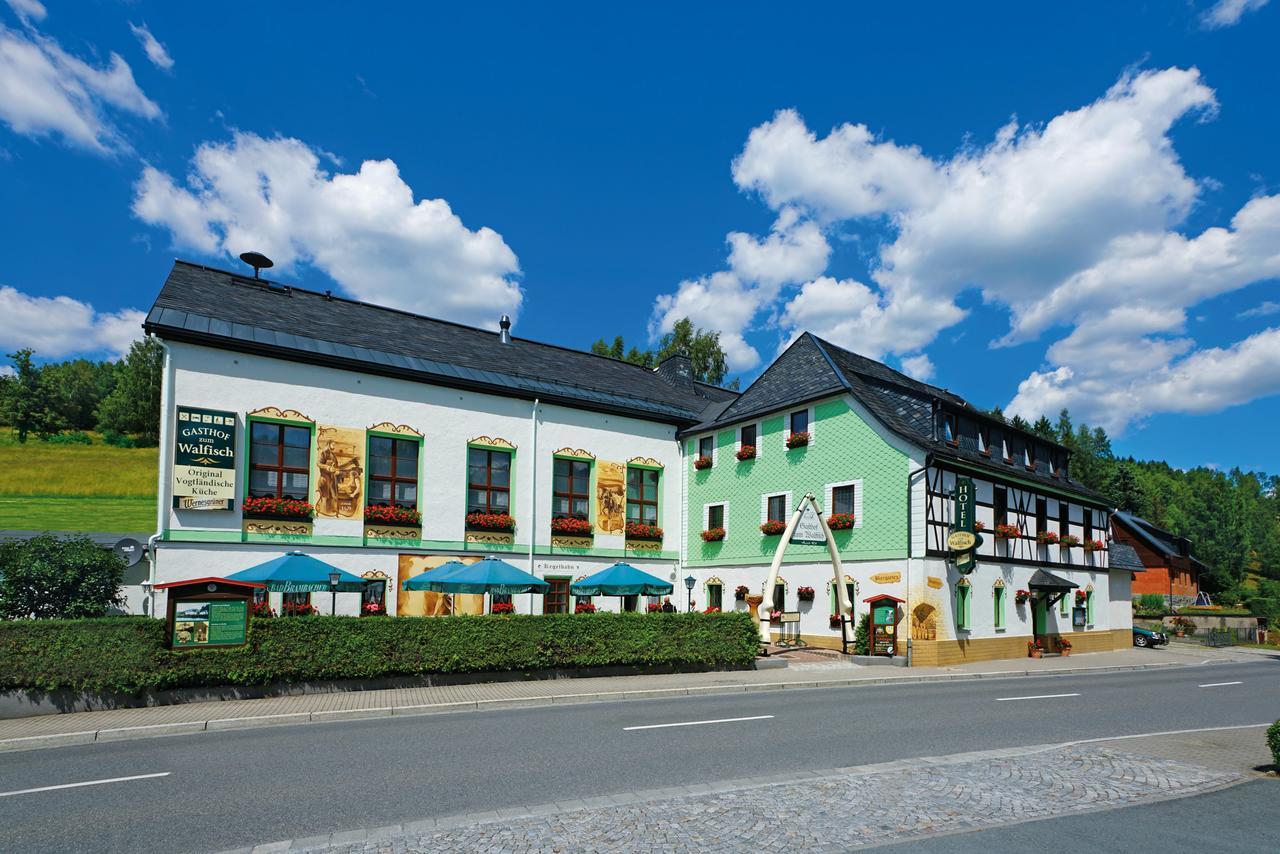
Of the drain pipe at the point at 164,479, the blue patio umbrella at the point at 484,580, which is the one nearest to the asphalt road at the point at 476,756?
the blue patio umbrella at the point at 484,580

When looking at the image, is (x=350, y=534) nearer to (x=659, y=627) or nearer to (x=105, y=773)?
(x=659, y=627)

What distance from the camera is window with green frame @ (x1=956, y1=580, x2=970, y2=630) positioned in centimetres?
2566

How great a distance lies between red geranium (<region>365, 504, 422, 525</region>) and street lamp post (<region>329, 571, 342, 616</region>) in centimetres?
255

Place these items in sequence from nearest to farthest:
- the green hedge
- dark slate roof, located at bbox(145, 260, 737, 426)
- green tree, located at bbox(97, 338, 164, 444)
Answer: the green hedge, dark slate roof, located at bbox(145, 260, 737, 426), green tree, located at bbox(97, 338, 164, 444)

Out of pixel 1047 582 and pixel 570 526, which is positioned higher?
pixel 570 526

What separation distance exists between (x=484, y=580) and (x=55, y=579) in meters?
9.24

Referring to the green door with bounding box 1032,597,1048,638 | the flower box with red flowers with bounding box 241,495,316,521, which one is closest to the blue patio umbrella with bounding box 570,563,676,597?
the flower box with red flowers with bounding box 241,495,316,521

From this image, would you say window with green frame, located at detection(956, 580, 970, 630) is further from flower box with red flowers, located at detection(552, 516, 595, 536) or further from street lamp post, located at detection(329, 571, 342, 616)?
street lamp post, located at detection(329, 571, 342, 616)

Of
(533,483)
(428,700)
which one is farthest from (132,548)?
(428,700)

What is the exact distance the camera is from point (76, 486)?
217 feet

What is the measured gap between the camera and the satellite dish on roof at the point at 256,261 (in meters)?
29.0

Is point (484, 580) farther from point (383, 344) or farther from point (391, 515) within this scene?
point (383, 344)

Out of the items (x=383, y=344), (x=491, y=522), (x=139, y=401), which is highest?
(x=139, y=401)

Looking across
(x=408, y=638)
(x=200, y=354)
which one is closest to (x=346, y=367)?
(x=200, y=354)
